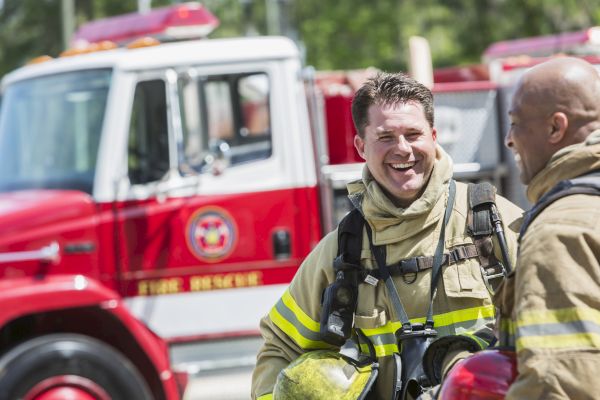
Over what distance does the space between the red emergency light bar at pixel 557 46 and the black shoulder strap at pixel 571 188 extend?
5862mm

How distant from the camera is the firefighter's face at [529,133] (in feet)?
7.09

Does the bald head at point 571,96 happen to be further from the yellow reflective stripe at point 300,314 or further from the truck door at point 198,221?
the truck door at point 198,221

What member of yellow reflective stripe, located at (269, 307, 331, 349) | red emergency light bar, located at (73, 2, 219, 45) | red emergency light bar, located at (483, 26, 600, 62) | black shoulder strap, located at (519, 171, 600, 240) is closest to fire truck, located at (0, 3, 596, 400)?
red emergency light bar, located at (73, 2, 219, 45)

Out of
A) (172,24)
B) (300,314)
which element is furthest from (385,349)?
(172,24)

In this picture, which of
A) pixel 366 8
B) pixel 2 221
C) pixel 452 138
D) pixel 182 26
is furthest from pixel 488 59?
pixel 366 8

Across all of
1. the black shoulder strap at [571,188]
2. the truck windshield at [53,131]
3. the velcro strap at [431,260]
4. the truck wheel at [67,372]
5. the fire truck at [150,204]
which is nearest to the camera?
the black shoulder strap at [571,188]

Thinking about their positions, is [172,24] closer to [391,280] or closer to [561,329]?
[391,280]

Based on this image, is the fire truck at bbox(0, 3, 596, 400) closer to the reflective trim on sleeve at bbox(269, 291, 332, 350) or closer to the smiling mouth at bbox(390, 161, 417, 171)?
the reflective trim on sleeve at bbox(269, 291, 332, 350)

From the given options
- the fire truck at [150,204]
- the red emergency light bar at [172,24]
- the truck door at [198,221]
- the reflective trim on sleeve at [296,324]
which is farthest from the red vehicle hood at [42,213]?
the reflective trim on sleeve at [296,324]

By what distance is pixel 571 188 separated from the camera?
2094mm

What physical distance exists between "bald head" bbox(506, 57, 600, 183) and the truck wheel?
13.0 feet

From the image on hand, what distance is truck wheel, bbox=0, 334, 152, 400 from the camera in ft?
18.4

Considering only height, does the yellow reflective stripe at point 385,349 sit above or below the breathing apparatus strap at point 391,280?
below

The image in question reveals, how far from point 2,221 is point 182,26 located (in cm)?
175
